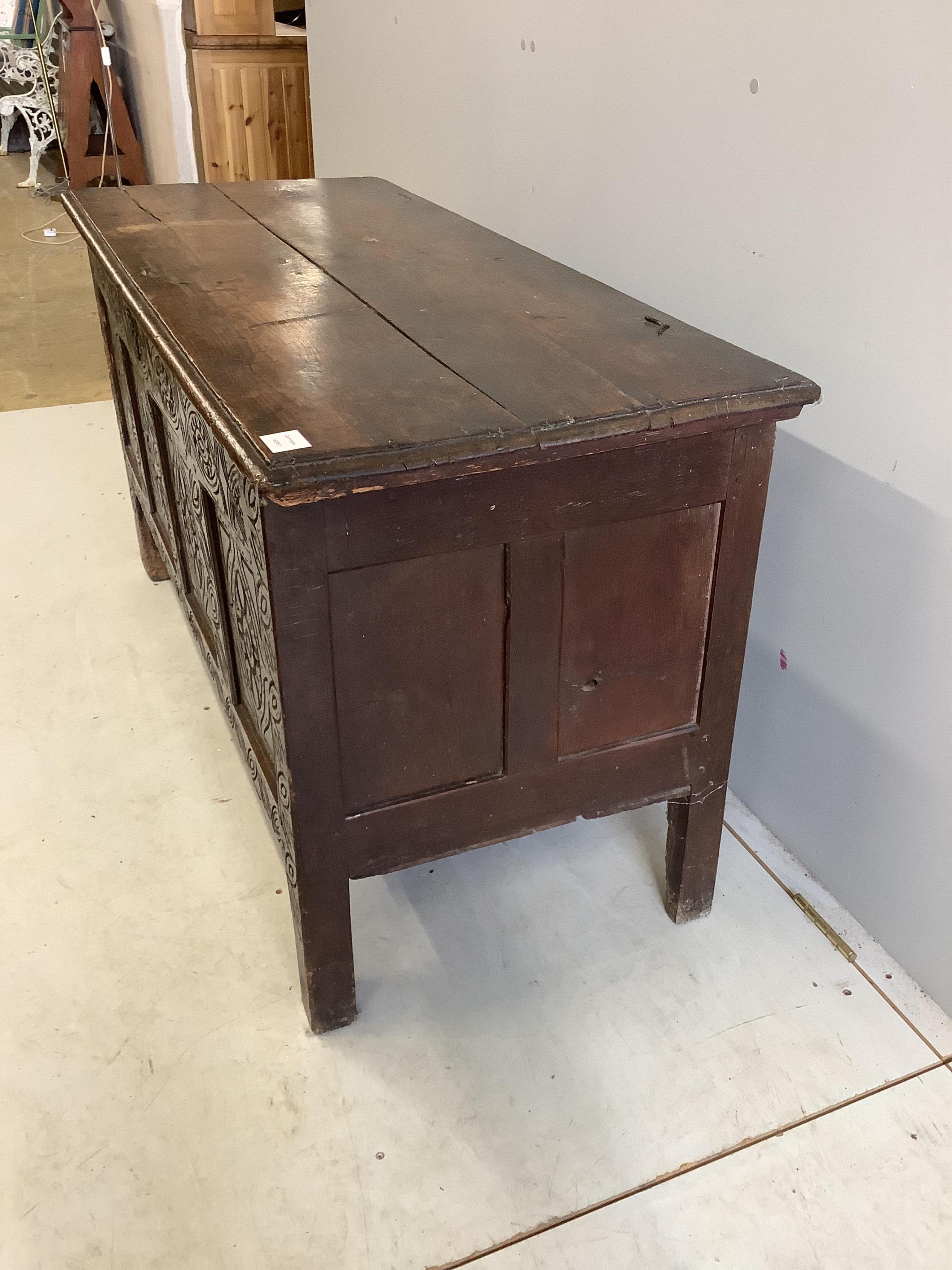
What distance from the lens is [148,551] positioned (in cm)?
236

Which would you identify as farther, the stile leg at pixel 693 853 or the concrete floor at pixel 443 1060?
the stile leg at pixel 693 853

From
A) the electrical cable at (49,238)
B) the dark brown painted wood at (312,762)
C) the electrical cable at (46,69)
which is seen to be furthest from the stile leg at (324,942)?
the electrical cable at (46,69)

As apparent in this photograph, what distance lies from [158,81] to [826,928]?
4.57 m

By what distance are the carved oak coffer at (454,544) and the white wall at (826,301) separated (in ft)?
0.59

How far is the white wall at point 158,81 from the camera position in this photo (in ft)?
14.0

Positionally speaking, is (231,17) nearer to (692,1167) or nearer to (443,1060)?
(443,1060)

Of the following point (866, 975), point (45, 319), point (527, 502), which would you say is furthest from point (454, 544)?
point (45, 319)

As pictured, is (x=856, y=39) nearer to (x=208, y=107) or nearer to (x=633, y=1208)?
(x=633, y=1208)

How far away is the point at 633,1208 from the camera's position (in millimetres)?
1176

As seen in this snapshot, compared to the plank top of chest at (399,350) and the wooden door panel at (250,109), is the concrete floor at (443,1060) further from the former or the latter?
the wooden door panel at (250,109)

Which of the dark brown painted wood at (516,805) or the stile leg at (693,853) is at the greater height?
the dark brown painted wood at (516,805)

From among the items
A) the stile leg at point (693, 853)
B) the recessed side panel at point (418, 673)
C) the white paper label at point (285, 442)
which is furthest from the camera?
the stile leg at point (693, 853)

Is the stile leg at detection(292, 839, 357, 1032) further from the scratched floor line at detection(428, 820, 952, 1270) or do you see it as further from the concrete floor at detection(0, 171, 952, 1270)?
the scratched floor line at detection(428, 820, 952, 1270)

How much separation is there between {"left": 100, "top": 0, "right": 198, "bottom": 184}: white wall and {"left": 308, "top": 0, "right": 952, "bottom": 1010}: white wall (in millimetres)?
2726
